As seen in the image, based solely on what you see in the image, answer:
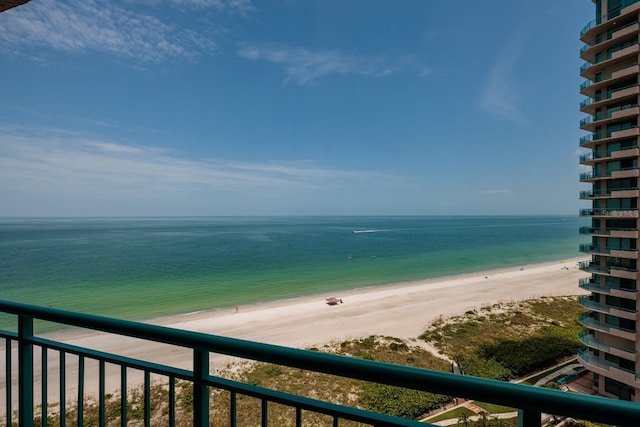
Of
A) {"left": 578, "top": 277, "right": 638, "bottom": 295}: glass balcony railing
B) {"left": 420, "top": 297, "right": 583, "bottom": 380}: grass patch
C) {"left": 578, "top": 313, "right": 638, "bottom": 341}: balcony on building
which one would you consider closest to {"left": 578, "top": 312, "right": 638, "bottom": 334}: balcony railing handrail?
{"left": 578, "top": 313, "right": 638, "bottom": 341}: balcony on building

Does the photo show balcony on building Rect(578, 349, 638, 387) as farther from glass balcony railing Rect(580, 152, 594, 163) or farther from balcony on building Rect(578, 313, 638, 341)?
glass balcony railing Rect(580, 152, 594, 163)

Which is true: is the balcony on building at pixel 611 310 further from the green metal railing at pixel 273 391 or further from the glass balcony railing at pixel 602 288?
the green metal railing at pixel 273 391

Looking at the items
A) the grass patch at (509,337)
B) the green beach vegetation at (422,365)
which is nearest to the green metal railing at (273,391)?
the green beach vegetation at (422,365)

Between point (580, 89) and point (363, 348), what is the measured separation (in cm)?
1789

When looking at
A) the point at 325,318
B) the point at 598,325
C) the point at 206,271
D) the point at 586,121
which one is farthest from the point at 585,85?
the point at 206,271

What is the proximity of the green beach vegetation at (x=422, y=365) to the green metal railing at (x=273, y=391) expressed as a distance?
4916 millimetres

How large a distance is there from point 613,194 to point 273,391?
2011 cm

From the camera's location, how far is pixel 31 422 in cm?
199

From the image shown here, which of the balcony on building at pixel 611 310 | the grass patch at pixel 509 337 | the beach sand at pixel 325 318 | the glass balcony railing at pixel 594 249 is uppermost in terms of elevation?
the glass balcony railing at pixel 594 249

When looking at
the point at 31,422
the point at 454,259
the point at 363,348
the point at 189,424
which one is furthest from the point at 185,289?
the point at 454,259

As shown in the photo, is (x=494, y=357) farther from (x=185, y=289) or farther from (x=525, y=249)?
(x=525, y=249)

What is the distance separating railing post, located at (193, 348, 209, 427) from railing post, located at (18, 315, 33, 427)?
3.83ft

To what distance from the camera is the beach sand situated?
16.4 m

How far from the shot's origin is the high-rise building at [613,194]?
46.6 ft
